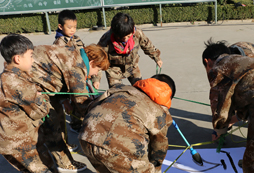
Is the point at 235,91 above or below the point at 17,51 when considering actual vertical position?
below

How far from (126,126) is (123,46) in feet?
5.69

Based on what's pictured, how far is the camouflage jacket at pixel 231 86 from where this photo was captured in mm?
1790

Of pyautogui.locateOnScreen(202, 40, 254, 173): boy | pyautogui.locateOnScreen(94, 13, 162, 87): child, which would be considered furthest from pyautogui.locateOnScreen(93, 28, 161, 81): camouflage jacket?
pyautogui.locateOnScreen(202, 40, 254, 173): boy

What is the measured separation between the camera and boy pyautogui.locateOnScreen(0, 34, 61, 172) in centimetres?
187

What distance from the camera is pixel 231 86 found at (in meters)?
1.82

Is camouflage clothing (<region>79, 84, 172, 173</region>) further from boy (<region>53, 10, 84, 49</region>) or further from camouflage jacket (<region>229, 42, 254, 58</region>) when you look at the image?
boy (<region>53, 10, 84, 49</region>)

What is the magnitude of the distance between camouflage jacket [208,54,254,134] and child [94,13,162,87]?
1228mm

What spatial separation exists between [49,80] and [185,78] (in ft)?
11.1

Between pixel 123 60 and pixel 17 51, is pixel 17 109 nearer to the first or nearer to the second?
pixel 17 51

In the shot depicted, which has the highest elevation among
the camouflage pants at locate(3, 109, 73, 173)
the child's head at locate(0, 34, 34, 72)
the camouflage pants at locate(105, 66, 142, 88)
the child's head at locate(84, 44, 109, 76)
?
the child's head at locate(0, 34, 34, 72)

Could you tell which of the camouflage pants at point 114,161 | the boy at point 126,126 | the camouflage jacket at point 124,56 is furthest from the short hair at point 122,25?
the camouflage pants at point 114,161

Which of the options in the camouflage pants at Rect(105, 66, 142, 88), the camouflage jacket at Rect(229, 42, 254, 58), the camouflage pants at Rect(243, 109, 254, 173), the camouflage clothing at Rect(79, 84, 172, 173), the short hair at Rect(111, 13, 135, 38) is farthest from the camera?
the camouflage pants at Rect(105, 66, 142, 88)

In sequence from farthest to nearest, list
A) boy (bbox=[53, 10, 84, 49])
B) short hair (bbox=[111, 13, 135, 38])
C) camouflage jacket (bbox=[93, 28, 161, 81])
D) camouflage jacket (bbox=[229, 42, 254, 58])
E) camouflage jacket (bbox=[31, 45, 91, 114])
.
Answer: camouflage jacket (bbox=[93, 28, 161, 81]) → boy (bbox=[53, 10, 84, 49]) → short hair (bbox=[111, 13, 135, 38]) → camouflage jacket (bbox=[229, 42, 254, 58]) → camouflage jacket (bbox=[31, 45, 91, 114])

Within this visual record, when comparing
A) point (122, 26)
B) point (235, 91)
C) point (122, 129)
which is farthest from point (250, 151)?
point (122, 26)
